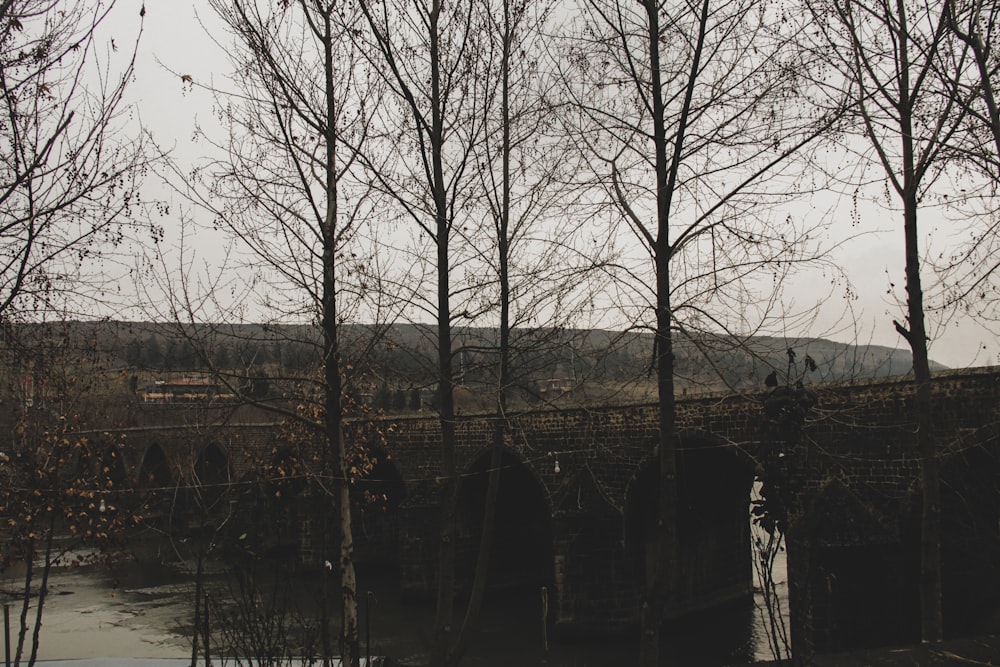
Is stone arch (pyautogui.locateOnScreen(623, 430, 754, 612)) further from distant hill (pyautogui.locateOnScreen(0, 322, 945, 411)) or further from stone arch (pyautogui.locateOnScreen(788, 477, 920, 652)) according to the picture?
distant hill (pyautogui.locateOnScreen(0, 322, 945, 411))

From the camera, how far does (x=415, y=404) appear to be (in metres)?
46.1

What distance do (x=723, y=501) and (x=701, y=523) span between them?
0.77 m

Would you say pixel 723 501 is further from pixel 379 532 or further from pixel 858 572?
pixel 379 532

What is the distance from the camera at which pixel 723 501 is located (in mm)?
18031

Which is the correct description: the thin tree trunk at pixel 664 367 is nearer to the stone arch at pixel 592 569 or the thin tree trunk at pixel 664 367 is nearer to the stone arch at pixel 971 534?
the stone arch at pixel 971 534

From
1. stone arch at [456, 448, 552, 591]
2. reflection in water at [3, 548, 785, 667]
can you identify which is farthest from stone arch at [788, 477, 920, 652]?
stone arch at [456, 448, 552, 591]

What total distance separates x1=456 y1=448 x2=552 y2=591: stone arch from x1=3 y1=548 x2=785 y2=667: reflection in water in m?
0.68

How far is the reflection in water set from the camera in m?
14.9

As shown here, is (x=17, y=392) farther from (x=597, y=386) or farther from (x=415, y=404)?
(x=415, y=404)

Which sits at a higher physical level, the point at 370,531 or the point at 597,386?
the point at 597,386

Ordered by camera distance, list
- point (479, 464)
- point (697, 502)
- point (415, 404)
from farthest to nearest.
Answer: point (415, 404), point (479, 464), point (697, 502)

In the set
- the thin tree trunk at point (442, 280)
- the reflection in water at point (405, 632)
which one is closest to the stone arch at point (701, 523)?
the reflection in water at point (405, 632)

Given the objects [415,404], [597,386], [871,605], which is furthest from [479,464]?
[415,404]

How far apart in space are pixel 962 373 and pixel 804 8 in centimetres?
494
